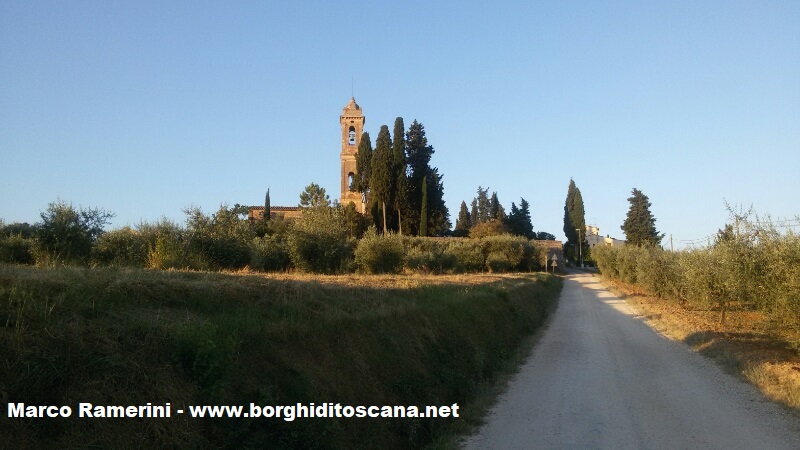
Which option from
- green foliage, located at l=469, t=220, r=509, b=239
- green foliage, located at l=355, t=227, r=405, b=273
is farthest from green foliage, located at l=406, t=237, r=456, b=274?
green foliage, located at l=469, t=220, r=509, b=239

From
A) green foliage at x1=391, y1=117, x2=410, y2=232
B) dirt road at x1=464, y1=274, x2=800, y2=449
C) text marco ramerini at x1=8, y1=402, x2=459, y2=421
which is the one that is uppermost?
green foliage at x1=391, y1=117, x2=410, y2=232

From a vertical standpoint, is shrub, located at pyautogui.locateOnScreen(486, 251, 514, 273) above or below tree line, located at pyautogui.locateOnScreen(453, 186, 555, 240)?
below

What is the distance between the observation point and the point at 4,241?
18.6 metres

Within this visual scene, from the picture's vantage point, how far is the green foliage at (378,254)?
3294 cm

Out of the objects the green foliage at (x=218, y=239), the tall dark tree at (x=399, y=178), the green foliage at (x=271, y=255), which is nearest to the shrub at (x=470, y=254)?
the tall dark tree at (x=399, y=178)

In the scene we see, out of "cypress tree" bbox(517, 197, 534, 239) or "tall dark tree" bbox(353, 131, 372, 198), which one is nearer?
"tall dark tree" bbox(353, 131, 372, 198)

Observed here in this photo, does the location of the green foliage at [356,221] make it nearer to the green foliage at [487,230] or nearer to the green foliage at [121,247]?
the green foliage at [487,230]

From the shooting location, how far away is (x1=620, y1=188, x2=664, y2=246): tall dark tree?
297 ft

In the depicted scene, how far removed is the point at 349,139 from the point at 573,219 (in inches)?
2248

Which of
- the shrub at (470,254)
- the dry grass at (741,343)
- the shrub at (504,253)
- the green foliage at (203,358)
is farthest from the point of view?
the shrub at (504,253)

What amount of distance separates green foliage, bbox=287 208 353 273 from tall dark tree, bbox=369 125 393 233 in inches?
1282

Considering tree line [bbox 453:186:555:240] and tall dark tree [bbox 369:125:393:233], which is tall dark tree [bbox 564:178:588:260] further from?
tall dark tree [bbox 369:125:393:233]

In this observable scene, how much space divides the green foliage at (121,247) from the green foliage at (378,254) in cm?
1318

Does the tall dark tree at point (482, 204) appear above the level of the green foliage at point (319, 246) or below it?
above
